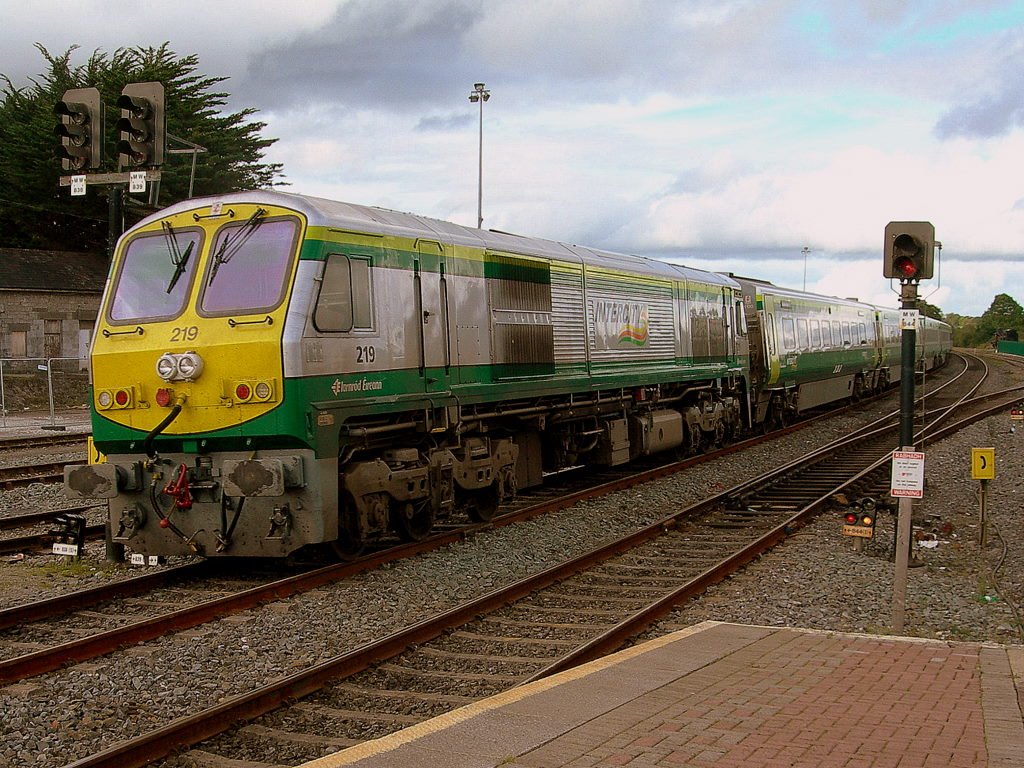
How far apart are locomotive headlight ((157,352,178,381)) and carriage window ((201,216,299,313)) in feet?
1.73

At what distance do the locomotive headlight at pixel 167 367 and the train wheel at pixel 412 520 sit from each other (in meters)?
2.74

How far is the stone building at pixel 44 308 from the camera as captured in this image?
39.2 metres

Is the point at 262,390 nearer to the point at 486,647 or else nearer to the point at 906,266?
the point at 486,647

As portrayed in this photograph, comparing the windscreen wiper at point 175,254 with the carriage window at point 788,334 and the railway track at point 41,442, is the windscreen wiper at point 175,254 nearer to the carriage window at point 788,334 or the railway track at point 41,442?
the railway track at point 41,442

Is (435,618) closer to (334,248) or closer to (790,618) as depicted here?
(790,618)

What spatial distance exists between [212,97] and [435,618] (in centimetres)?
4462

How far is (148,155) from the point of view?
1346 centimetres

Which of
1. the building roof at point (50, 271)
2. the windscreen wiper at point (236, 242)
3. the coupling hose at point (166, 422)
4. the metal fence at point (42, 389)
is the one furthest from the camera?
the building roof at point (50, 271)

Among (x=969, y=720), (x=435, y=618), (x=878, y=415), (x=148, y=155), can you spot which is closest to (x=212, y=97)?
(x=878, y=415)

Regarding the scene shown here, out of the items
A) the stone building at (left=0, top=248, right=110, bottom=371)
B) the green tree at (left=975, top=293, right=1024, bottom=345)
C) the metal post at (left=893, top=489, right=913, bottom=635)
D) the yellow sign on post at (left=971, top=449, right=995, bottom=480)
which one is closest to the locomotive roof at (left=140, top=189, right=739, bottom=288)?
the metal post at (left=893, top=489, right=913, bottom=635)

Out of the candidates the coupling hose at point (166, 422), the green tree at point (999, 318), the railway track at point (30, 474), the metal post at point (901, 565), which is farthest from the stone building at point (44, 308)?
the green tree at point (999, 318)

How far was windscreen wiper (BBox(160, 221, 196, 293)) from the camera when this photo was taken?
10453mm

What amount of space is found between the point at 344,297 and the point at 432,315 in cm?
170

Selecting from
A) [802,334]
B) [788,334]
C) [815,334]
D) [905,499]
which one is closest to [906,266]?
[905,499]
